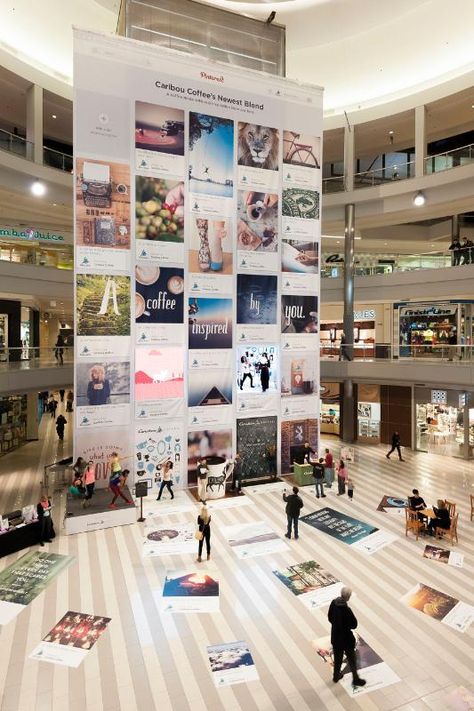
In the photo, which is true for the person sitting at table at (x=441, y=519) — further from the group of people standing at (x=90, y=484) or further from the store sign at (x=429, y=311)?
the store sign at (x=429, y=311)

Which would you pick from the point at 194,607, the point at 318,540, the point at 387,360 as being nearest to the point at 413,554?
the point at 318,540

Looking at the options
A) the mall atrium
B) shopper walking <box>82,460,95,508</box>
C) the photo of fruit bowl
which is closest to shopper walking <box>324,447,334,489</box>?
the mall atrium

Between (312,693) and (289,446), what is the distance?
9.82 meters

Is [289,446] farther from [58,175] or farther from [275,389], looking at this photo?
[58,175]

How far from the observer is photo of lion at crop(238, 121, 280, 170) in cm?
1455

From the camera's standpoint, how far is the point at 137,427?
526 inches

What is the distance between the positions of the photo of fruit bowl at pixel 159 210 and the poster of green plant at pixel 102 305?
5.23ft

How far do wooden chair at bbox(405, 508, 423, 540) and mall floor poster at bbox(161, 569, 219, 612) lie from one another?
475 centimetres

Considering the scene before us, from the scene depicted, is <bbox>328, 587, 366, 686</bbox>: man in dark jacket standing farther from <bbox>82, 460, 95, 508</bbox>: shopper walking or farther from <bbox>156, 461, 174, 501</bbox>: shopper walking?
<bbox>156, 461, 174, 501</bbox>: shopper walking

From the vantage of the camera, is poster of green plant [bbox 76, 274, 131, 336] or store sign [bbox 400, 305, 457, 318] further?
store sign [bbox 400, 305, 457, 318]

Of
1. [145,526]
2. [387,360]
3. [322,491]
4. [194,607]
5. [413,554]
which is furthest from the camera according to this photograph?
[387,360]

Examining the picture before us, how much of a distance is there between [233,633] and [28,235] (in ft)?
40.9

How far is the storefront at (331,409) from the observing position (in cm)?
2152

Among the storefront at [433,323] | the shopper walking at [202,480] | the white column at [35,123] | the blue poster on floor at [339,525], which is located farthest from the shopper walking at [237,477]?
the white column at [35,123]
